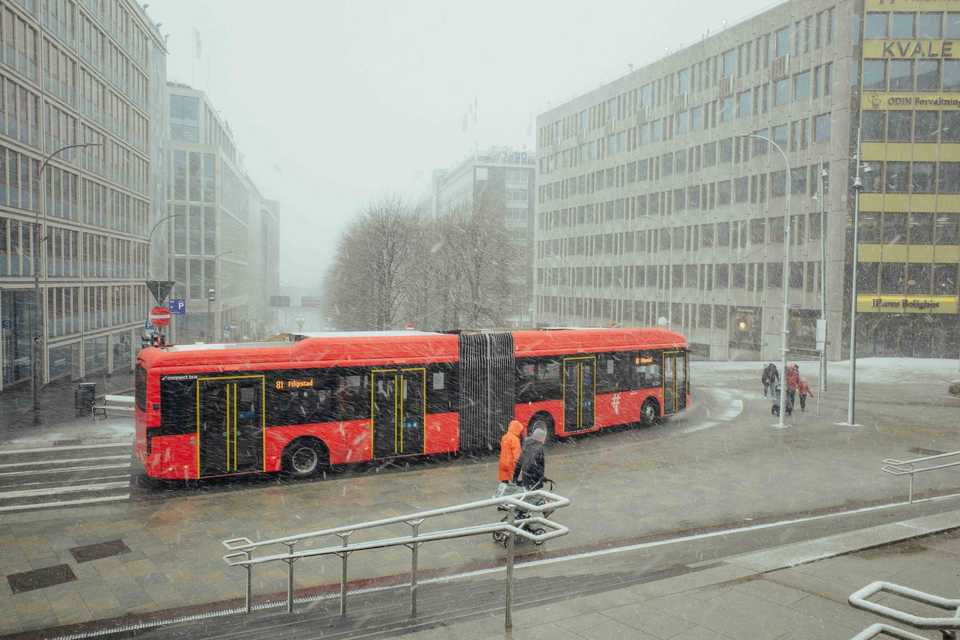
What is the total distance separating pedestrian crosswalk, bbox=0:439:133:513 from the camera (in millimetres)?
14156

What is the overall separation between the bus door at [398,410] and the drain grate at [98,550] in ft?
20.3

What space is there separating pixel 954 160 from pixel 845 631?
5259 centimetres

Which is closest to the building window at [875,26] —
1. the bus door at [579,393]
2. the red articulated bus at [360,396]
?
the red articulated bus at [360,396]

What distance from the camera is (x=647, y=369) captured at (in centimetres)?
2236

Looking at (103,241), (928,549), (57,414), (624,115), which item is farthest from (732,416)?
(624,115)

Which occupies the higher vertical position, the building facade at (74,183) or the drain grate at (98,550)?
the building facade at (74,183)

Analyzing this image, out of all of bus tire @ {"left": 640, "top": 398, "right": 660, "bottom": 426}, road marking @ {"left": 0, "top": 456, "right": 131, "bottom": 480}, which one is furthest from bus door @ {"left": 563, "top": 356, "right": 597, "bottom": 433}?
road marking @ {"left": 0, "top": 456, "right": 131, "bottom": 480}

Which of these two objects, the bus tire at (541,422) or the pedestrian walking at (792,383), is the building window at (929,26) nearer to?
the pedestrian walking at (792,383)

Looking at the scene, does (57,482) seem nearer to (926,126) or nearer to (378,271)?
(378,271)

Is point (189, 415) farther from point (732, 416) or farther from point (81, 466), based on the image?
point (732, 416)

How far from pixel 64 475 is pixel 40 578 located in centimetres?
717

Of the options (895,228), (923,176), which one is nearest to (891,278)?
(895,228)

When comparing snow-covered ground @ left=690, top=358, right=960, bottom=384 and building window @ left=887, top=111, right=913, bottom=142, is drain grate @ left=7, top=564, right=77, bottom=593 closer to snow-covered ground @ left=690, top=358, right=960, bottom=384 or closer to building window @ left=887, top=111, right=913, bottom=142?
snow-covered ground @ left=690, top=358, right=960, bottom=384

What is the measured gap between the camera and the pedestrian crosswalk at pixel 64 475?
14.2m
